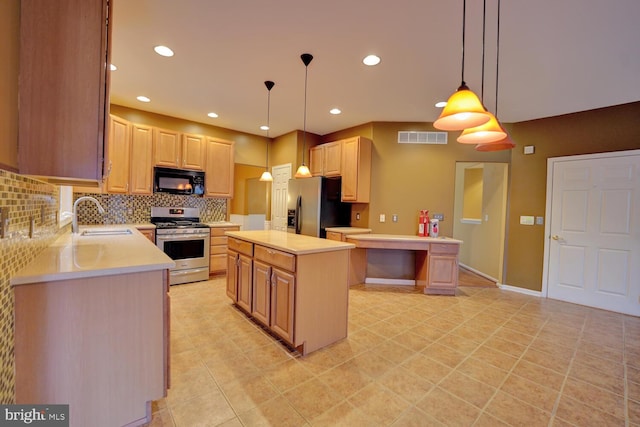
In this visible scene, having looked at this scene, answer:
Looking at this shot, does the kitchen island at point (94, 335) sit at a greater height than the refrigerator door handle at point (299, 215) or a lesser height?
lesser

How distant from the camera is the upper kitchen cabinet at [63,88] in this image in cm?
114

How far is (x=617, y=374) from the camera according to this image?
208 cm

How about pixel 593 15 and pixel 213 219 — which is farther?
pixel 213 219

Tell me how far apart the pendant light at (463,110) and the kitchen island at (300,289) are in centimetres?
128

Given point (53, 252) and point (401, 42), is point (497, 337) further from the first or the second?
point (53, 252)

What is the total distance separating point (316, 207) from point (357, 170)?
0.93 m

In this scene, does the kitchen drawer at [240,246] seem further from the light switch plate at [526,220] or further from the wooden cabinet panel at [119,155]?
the light switch plate at [526,220]

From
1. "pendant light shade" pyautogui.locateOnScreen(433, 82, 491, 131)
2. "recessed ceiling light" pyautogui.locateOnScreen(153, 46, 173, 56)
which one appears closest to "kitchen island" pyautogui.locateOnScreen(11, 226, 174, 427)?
"pendant light shade" pyautogui.locateOnScreen(433, 82, 491, 131)

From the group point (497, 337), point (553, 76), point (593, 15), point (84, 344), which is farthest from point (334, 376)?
point (553, 76)

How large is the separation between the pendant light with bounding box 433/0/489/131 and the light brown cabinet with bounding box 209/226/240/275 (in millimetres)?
3754

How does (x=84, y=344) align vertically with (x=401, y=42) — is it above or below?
below

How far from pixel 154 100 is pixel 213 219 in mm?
2150

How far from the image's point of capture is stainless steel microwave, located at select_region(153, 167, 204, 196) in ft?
13.7

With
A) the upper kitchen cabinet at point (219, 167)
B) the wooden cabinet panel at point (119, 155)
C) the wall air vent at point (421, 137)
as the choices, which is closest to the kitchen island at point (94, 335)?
the wooden cabinet panel at point (119, 155)
